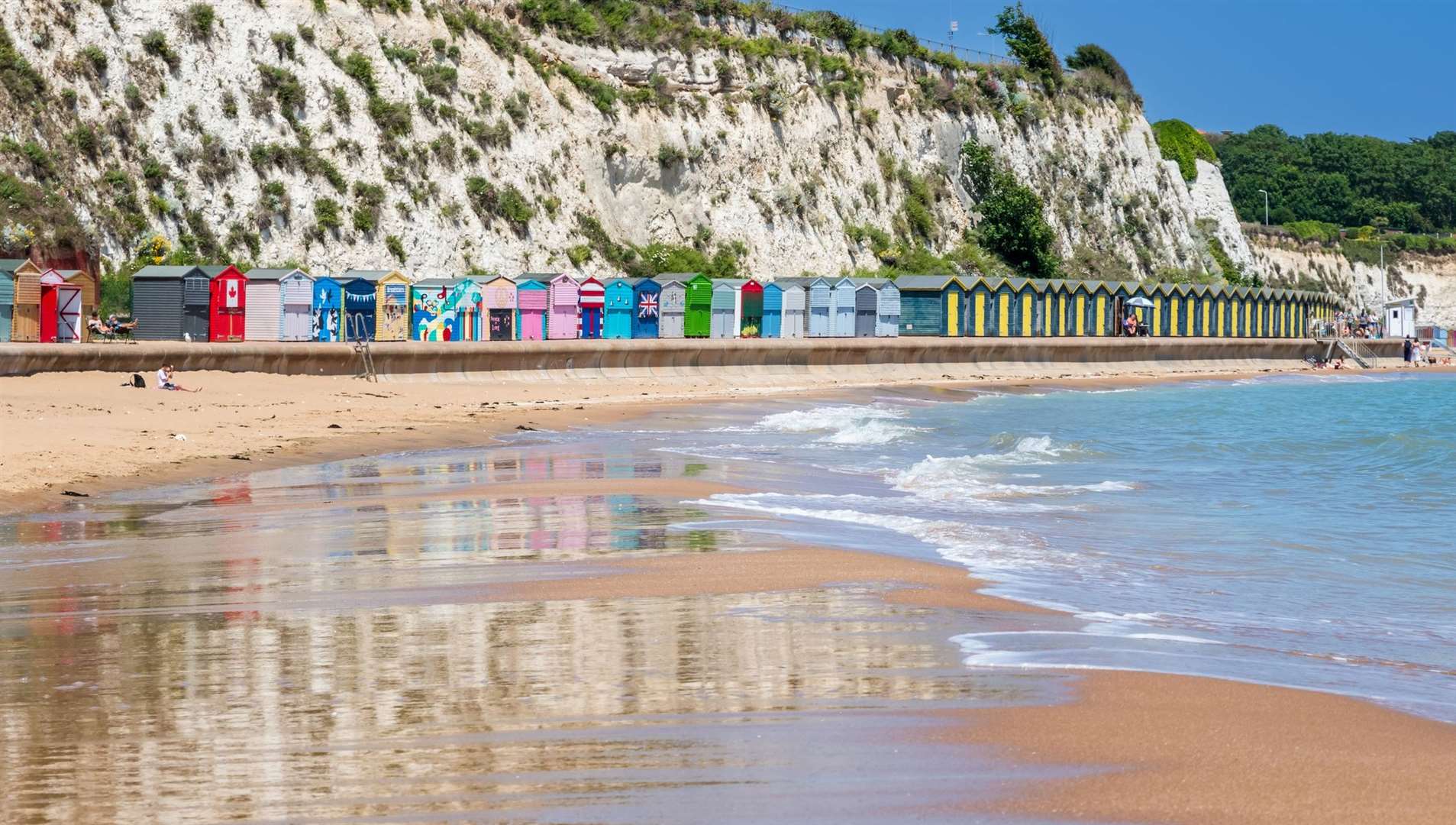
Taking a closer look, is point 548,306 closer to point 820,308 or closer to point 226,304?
point 226,304

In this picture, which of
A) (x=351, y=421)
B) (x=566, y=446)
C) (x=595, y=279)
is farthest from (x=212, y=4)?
(x=566, y=446)

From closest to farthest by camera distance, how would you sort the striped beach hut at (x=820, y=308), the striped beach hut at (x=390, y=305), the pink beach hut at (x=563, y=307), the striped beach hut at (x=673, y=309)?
the striped beach hut at (x=390, y=305) < the pink beach hut at (x=563, y=307) < the striped beach hut at (x=673, y=309) < the striped beach hut at (x=820, y=308)

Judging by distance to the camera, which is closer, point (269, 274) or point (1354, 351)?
point (269, 274)

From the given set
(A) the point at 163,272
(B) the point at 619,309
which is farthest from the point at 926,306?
(A) the point at 163,272

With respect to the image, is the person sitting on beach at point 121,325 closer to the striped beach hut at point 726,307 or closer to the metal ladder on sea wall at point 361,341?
the metal ladder on sea wall at point 361,341

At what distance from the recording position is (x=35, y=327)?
3300 centimetres

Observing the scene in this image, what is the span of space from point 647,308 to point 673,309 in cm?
103

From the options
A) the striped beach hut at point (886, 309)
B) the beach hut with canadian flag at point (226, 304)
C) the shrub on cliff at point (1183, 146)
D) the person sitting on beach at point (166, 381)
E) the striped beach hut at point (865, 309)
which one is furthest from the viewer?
the shrub on cliff at point (1183, 146)

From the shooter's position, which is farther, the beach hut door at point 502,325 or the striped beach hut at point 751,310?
the striped beach hut at point 751,310

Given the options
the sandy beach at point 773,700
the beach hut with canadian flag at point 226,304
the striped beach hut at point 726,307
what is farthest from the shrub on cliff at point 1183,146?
the sandy beach at point 773,700

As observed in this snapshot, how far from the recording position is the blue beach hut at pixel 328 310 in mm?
38906

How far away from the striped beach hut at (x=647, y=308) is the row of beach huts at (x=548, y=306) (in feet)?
0.15

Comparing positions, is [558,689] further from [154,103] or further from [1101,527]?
[154,103]

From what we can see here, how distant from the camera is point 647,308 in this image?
1841 inches
